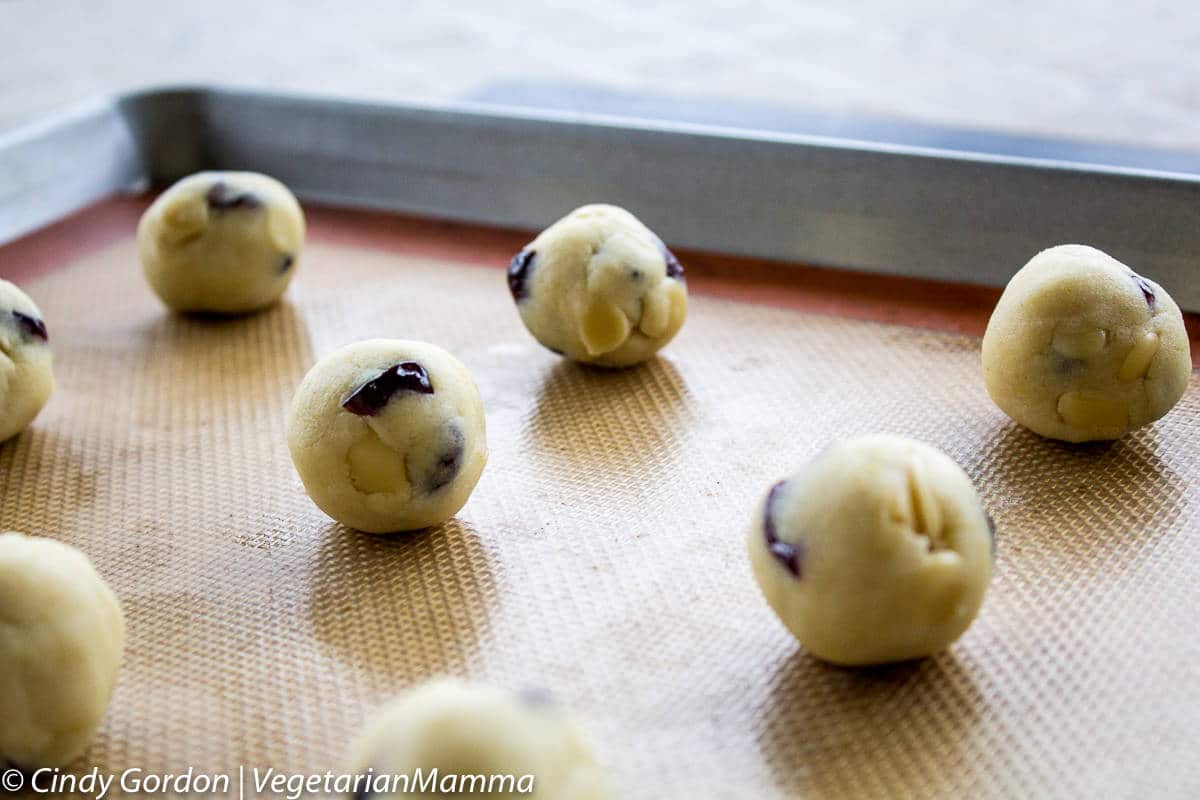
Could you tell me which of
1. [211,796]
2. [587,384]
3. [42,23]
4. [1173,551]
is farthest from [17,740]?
[42,23]

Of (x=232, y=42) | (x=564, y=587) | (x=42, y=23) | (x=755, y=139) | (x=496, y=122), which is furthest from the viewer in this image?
(x=42, y=23)

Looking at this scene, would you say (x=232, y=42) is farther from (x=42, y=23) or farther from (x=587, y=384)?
(x=587, y=384)

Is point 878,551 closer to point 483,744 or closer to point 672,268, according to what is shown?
point 483,744

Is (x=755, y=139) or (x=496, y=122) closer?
(x=755, y=139)

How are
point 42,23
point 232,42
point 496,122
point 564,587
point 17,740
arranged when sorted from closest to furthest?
1. point 17,740
2. point 564,587
3. point 496,122
4. point 232,42
5. point 42,23

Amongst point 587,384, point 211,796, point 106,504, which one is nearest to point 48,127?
point 106,504

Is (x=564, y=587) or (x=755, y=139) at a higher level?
(x=755, y=139)

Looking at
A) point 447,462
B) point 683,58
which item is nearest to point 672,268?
point 447,462

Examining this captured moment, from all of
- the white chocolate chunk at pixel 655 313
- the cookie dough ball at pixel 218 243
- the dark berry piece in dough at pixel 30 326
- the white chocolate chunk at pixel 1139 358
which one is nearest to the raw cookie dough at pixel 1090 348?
the white chocolate chunk at pixel 1139 358
